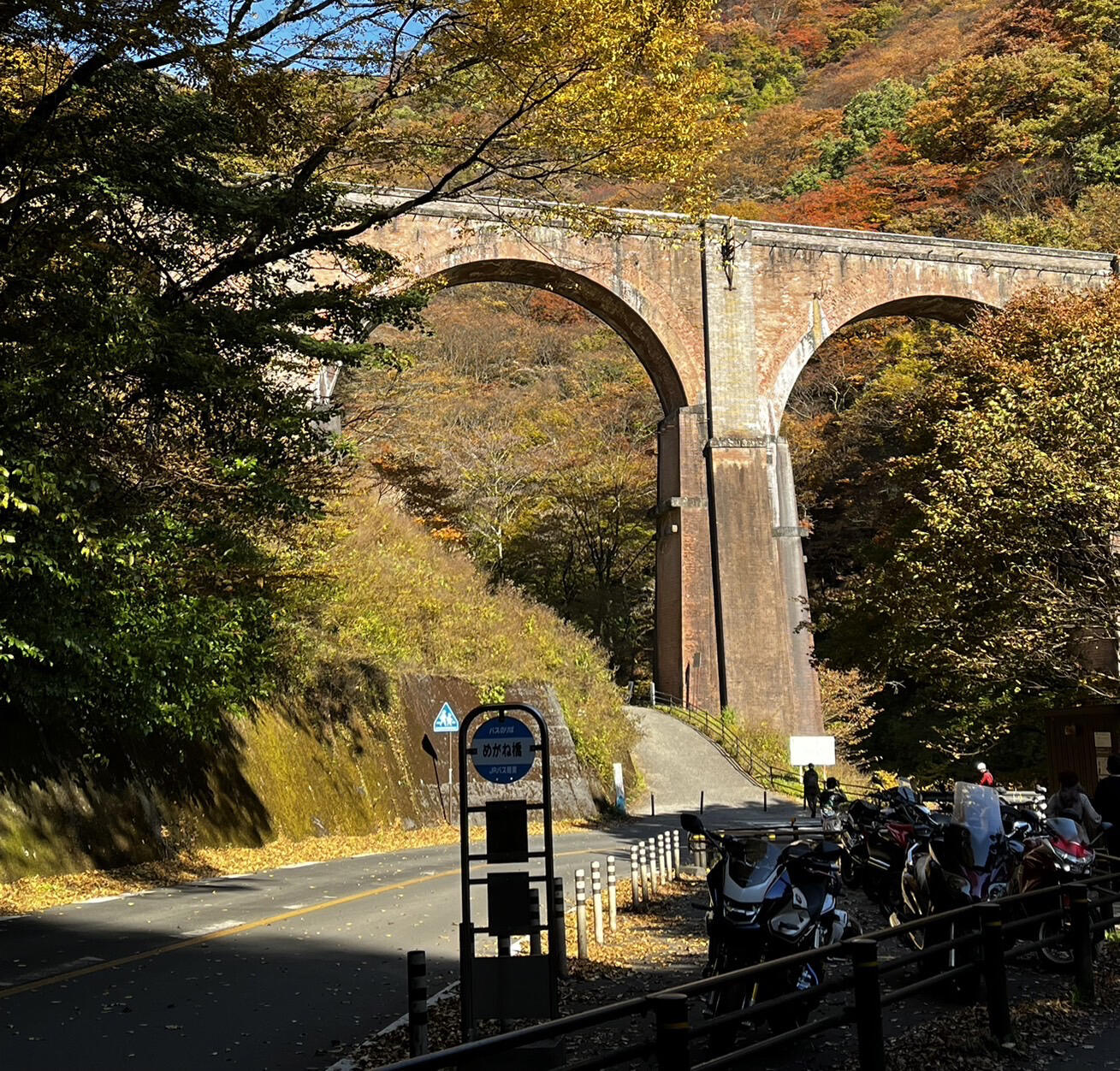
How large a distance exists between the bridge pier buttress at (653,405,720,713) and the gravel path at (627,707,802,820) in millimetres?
983

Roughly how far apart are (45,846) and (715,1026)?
394 inches

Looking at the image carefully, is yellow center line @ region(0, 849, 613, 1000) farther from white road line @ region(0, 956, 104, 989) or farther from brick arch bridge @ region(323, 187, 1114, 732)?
brick arch bridge @ region(323, 187, 1114, 732)

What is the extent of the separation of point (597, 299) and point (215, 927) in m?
22.6

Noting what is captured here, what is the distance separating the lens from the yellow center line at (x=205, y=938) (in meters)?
7.32

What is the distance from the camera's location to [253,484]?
37.7 ft

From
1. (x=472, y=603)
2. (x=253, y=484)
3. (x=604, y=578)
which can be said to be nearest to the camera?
(x=253, y=484)

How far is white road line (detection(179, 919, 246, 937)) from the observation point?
9.23 metres

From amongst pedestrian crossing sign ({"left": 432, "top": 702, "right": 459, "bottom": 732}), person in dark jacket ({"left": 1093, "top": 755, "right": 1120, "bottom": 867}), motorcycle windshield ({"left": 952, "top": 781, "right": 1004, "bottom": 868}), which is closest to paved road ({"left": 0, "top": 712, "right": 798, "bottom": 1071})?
motorcycle windshield ({"left": 952, "top": 781, "right": 1004, "bottom": 868})

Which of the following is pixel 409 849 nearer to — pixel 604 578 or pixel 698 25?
pixel 698 25

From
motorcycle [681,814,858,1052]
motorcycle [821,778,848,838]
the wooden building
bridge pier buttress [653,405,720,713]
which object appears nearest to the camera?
motorcycle [681,814,858,1052]

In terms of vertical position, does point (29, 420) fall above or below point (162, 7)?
below

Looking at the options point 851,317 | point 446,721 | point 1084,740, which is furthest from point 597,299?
point 1084,740

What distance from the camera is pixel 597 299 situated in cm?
3016

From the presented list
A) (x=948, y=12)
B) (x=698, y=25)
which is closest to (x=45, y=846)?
(x=698, y=25)
